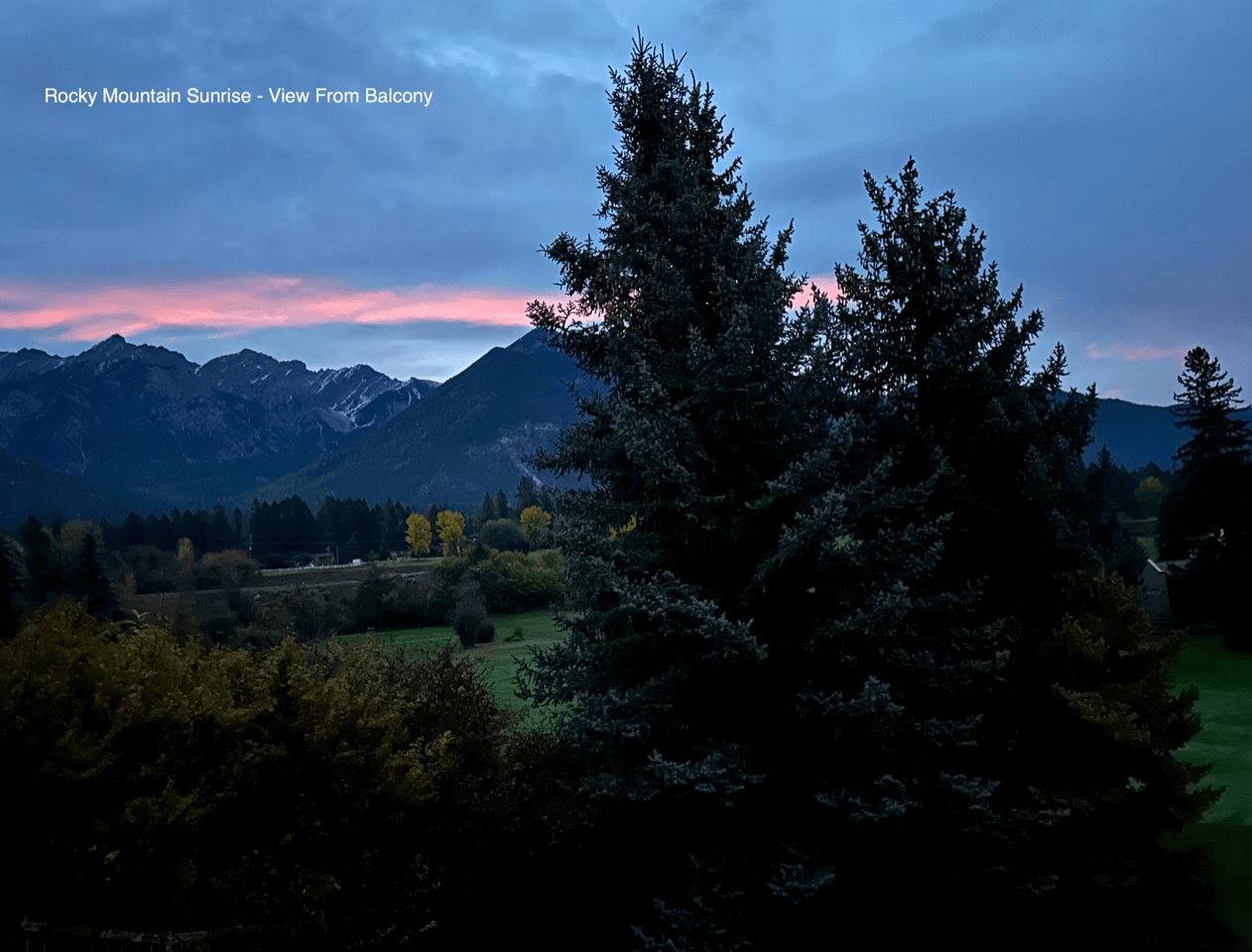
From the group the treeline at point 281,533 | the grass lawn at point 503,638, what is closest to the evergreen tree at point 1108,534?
the grass lawn at point 503,638

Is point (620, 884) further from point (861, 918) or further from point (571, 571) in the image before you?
point (571, 571)

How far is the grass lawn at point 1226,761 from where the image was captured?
1302 centimetres

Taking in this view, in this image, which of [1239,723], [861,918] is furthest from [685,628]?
[1239,723]

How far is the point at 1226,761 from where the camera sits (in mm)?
20422

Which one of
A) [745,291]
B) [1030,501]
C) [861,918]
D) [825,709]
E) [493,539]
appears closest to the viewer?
[825,709]

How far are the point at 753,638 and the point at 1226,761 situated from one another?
59.4ft

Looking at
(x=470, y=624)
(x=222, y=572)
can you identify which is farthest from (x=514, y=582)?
(x=222, y=572)

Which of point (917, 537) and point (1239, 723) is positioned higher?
point (917, 537)

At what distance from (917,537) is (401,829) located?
7.61 metres

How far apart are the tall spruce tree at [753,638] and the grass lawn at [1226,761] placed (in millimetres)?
4663

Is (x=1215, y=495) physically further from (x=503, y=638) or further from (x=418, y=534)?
(x=418, y=534)

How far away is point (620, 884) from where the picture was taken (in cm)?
1128

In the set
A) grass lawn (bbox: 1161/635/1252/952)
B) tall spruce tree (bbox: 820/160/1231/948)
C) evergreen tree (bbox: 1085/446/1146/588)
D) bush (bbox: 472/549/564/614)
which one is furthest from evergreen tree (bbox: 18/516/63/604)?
grass lawn (bbox: 1161/635/1252/952)

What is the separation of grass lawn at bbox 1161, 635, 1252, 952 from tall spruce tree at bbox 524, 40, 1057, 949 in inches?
184
